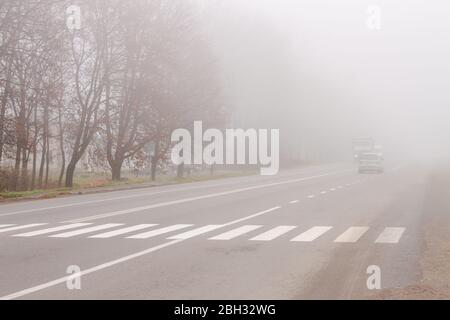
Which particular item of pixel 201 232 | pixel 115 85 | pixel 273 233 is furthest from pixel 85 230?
pixel 115 85

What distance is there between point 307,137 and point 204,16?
44734mm

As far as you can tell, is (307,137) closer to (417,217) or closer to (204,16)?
(204,16)

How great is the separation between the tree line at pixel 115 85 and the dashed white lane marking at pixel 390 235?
19.4 meters

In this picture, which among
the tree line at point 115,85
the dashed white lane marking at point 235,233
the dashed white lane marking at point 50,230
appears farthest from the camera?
the tree line at point 115,85

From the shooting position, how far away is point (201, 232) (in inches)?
492

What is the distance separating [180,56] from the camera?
4028 centimetres

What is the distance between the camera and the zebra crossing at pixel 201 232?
1170 cm

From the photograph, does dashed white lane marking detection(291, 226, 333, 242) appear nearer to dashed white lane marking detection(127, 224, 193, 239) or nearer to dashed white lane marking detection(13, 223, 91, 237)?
dashed white lane marking detection(127, 224, 193, 239)

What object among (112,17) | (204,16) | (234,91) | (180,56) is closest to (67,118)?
(112,17)
